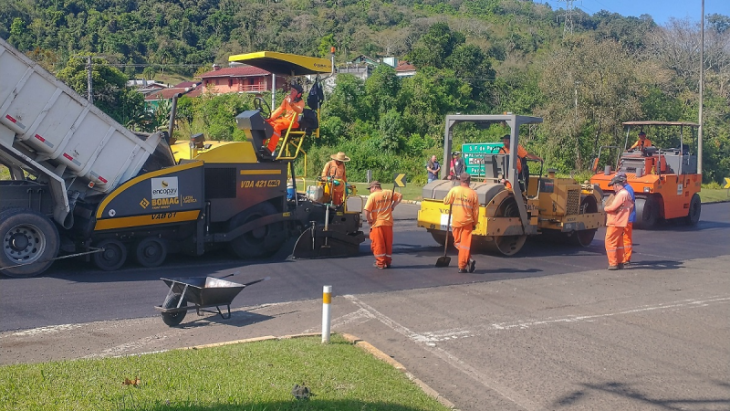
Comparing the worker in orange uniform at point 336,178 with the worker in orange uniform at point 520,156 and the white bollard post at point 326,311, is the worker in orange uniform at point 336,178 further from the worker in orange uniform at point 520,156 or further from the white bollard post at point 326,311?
the white bollard post at point 326,311

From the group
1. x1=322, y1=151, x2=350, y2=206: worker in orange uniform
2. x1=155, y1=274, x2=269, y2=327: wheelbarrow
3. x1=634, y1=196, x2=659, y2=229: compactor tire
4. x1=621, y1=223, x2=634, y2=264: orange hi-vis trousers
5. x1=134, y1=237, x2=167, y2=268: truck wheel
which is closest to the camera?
x1=155, y1=274, x2=269, y2=327: wheelbarrow

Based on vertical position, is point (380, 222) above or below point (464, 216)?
below

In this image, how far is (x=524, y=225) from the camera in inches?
505

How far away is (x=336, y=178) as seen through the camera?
41.8ft

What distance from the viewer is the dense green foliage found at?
110 ft

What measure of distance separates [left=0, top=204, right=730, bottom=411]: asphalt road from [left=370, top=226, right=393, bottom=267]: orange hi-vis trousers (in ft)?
0.85

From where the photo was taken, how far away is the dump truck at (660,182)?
59.5ft

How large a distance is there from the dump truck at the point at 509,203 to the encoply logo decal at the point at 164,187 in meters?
4.69

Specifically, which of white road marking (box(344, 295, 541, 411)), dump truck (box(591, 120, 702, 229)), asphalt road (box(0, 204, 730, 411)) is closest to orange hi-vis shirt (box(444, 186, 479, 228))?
asphalt road (box(0, 204, 730, 411))

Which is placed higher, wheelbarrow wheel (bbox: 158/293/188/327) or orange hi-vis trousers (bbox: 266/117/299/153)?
orange hi-vis trousers (bbox: 266/117/299/153)

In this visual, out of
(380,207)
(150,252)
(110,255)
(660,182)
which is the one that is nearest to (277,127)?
(380,207)

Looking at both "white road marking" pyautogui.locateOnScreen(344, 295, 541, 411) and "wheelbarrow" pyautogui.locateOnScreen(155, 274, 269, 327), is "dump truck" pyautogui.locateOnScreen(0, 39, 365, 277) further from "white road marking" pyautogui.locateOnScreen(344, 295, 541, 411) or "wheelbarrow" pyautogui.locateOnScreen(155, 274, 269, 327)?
"white road marking" pyautogui.locateOnScreen(344, 295, 541, 411)

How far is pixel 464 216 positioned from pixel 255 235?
367 cm

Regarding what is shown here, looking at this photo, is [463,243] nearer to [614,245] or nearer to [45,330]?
[614,245]
